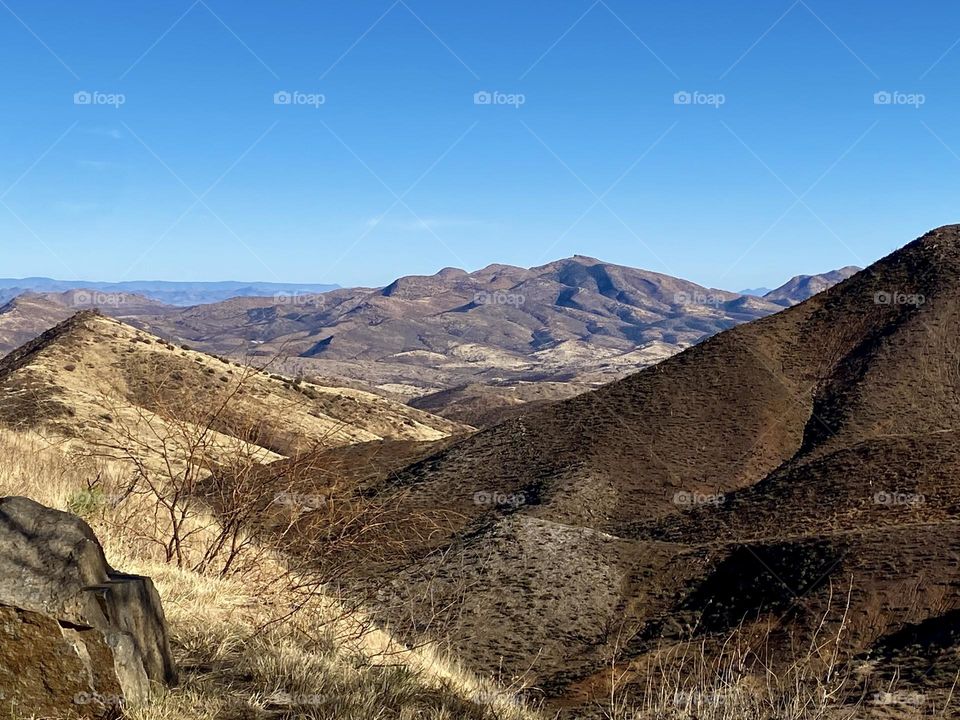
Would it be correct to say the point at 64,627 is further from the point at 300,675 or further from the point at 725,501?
the point at 725,501

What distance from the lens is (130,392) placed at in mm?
44469

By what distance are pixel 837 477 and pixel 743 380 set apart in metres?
9.06

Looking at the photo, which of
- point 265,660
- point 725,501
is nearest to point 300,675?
point 265,660

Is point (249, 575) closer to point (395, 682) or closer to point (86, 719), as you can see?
point (395, 682)

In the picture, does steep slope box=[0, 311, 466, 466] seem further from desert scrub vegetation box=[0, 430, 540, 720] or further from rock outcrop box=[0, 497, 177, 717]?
rock outcrop box=[0, 497, 177, 717]

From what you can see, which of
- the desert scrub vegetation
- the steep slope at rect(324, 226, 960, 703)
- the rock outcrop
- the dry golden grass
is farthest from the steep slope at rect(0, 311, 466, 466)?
the rock outcrop

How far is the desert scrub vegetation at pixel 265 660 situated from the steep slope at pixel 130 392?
1952cm

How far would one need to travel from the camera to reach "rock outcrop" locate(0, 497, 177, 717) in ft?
12.8

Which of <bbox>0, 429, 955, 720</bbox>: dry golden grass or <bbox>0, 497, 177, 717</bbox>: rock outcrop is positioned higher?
<bbox>0, 497, 177, 717</bbox>: rock outcrop

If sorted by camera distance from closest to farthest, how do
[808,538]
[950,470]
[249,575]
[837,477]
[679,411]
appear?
[249,575] → [808,538] → [950,470] → [837,477] → [679,411]

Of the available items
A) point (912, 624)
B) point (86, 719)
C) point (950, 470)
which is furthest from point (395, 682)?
point (950, 470)

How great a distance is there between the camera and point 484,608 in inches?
608

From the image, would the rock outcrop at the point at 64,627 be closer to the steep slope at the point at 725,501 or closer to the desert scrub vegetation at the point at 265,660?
the desert scrub vegetation at the point at 265,660

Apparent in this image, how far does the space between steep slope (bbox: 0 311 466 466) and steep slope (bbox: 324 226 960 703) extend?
29.6ft
